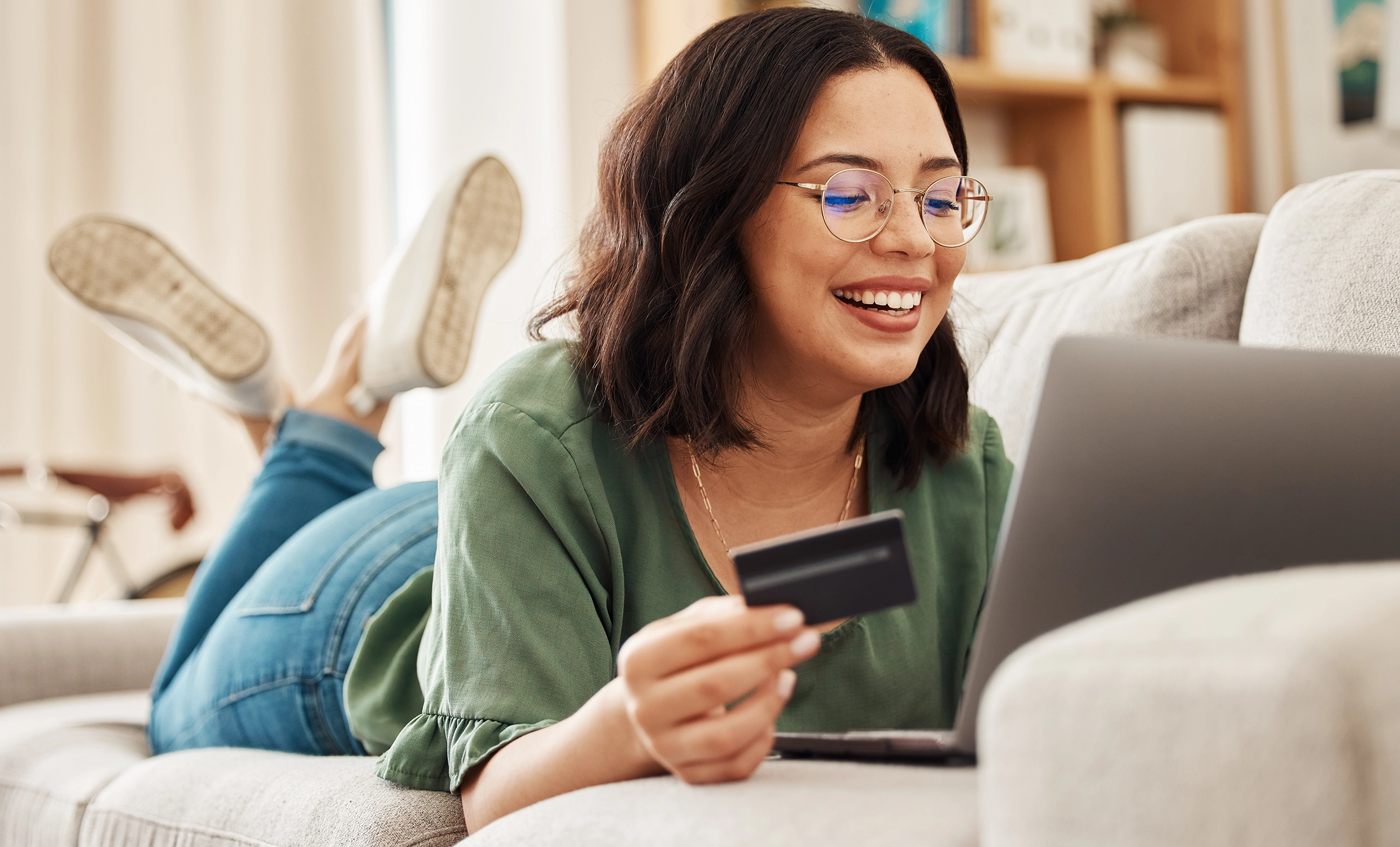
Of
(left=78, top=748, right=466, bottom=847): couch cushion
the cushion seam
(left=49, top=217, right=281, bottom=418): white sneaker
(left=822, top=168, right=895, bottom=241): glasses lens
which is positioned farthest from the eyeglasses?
(left=49, top=217, right=281, bottom=418): white sneaker

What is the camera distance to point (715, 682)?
1.87 feet

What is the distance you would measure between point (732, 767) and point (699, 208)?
0.49 meters

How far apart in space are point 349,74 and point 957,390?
2.09 m

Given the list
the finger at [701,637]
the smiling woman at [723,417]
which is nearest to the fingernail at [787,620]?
the finger at [701,637]

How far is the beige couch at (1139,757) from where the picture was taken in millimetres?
389

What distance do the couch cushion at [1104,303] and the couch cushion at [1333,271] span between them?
6cm

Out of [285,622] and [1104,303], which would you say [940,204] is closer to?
[1104,303]

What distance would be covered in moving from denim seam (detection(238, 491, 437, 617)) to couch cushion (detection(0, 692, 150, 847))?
0.19 m

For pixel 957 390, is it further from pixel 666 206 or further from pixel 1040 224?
pixel 1040 224

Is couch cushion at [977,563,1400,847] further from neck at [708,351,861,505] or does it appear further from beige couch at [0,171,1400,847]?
neck at [708,351,861,505]

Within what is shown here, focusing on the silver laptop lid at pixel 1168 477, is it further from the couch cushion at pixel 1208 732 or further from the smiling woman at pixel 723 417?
the smiling woman at pixel 723 417

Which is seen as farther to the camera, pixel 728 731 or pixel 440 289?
pixel 440 289

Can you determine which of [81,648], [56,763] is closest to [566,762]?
[56,763]

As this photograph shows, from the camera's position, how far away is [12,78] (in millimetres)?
2438
